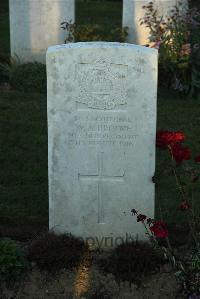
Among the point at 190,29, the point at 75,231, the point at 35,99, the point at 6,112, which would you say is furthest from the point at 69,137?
the point at 190,29

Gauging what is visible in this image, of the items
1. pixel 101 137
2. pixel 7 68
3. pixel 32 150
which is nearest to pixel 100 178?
pixel 101 137

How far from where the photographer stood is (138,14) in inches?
430

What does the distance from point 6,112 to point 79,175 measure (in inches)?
153

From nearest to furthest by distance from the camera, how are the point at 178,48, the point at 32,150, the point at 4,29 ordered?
1. the point at 32,150
2. the point at 178,48
3. the point at 4,29

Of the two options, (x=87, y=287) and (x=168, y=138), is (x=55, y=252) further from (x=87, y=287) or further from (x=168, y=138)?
(x=168, y=138)

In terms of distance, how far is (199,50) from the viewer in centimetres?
968

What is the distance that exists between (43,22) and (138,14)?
4.66ft

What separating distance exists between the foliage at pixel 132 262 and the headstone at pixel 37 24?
6.25 m

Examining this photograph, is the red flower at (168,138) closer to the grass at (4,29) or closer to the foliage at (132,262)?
the foliage at (132,262)

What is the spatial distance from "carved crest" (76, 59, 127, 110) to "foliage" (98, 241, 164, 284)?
3.31 ft

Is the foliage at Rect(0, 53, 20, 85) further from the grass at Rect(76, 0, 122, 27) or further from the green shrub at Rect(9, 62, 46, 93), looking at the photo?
the grass at Rect(76, 0, 122, 27)

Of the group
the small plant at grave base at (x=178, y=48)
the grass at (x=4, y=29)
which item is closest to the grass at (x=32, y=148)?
the small plant at grave base at (x=178, y=48)

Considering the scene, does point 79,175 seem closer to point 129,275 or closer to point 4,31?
point 129,275

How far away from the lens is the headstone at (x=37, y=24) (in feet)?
35.2
